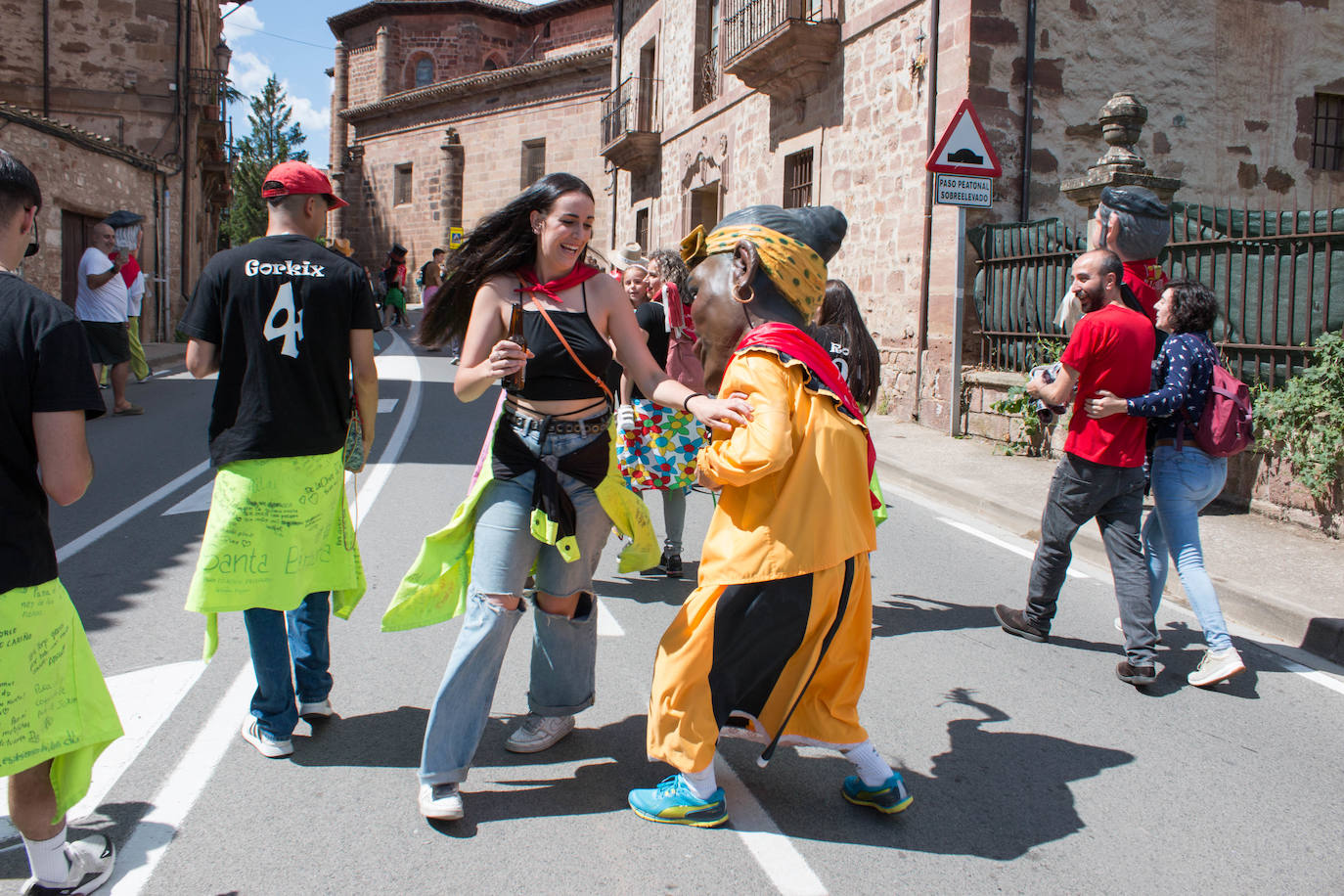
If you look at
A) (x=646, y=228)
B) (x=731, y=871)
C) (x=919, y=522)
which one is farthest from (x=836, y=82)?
(x=731, y=871)

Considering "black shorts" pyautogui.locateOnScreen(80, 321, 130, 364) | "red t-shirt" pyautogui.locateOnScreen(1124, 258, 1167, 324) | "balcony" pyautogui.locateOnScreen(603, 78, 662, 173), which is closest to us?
"red t-shirt" pyautogui.locateOnScreen(1124, 258, 1167, 324)

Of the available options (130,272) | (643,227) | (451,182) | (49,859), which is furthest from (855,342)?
(451,182)

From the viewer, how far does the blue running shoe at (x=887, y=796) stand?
303cm

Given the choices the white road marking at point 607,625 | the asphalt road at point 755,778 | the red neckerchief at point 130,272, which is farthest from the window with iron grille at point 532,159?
the white road marking at point 607,625

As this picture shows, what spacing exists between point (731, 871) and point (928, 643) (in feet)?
7.37

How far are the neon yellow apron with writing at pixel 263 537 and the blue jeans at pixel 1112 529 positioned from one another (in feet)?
10.0

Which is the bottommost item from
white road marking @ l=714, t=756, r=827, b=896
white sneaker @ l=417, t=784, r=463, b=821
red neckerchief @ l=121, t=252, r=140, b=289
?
white road marking @ l=714, t=756, r=827, b=896

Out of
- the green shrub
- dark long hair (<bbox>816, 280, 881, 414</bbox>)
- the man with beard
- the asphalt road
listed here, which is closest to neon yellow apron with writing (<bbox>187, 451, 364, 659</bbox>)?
the asphalt road

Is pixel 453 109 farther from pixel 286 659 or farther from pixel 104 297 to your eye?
pixel 286 659

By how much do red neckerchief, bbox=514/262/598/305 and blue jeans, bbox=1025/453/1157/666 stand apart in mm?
2447

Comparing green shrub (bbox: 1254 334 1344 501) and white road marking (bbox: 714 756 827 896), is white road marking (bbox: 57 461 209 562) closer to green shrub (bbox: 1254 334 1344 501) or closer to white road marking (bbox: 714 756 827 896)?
white road marking (bbox: 714 756 827 896)

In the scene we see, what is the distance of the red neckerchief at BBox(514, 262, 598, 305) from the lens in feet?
10.4

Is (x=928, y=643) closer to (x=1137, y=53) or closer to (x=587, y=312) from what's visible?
(x=587, y=312)

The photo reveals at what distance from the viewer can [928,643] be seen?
473 centimetres
